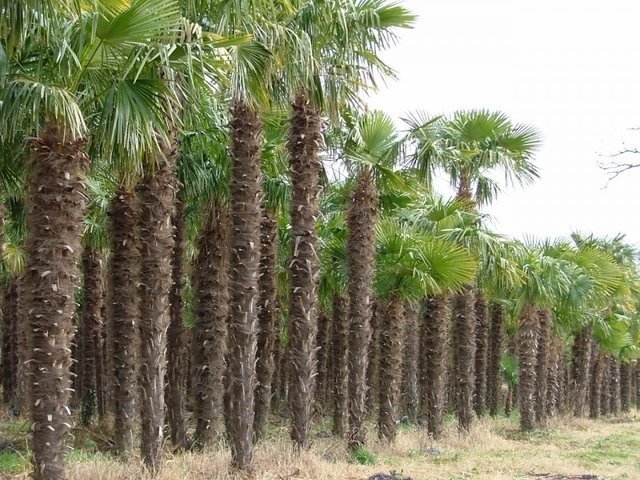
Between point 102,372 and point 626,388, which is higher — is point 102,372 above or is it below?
above

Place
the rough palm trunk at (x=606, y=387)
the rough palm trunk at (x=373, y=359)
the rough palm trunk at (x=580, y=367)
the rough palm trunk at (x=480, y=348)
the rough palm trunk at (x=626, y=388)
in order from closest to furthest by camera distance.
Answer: the rough palm trunk at (x=373, y=359) → the rough palm trunk at (x=480, y=348) → the rough palm trunk at (x=580, y=367) → the rough palm trunk at (x=606, y=387) → the rough palm trunk at (x=626, y=388)

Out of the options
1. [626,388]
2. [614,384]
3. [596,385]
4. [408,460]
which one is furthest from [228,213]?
[626,388]

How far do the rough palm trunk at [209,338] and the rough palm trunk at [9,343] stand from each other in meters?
11.4

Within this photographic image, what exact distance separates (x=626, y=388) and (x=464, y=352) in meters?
28.9

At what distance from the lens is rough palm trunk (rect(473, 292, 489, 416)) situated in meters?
25.5

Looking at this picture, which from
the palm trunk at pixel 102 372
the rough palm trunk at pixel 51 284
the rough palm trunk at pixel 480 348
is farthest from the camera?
the rough palm trunk at pixel 480 348

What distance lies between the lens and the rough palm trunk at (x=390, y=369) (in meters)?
16.1

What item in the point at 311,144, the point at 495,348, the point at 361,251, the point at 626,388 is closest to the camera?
the point at 311,144

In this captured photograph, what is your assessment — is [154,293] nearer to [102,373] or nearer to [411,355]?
[102,373]

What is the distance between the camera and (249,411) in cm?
1098

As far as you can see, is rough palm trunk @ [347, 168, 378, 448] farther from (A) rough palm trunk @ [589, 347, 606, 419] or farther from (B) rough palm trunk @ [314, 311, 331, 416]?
(A) rough palm trunk @ [589, 347, 606, 419]

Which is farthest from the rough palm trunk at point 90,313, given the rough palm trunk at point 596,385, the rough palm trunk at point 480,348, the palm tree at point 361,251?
the rough palm trunk at point 596,385

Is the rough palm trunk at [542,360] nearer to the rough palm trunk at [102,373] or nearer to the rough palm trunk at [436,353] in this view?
the rough palm trunk at [436,353]

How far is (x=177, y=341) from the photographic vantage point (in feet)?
51.7
